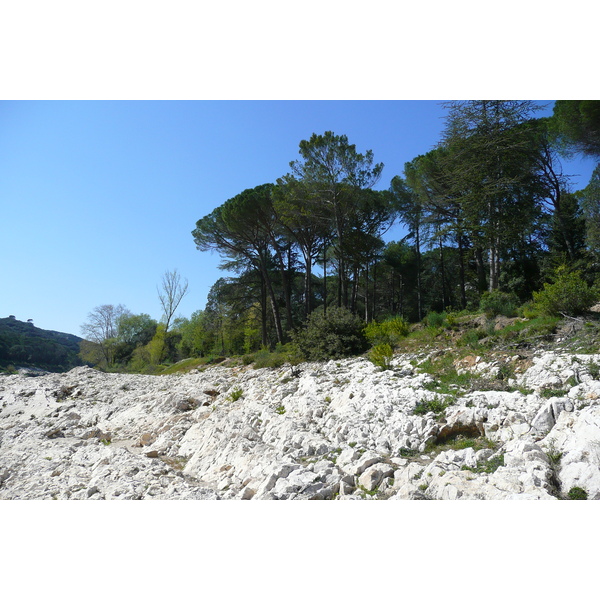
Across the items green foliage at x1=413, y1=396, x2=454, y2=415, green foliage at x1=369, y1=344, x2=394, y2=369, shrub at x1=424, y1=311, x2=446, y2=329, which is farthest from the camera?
shrub at x1=424, y1=311, x2=446, y2=329

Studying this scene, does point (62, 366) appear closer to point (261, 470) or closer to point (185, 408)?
point (185, 408)

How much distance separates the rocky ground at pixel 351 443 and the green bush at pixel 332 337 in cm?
78

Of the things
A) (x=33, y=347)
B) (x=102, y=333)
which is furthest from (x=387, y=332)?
(x=102, y=333)

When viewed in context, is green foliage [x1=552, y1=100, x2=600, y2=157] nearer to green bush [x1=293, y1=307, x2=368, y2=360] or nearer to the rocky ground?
green bush [x1=293, y1=307, x2=368, y2=360]

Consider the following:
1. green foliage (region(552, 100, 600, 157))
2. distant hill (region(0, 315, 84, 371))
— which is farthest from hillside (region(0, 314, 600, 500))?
green foliage (region(552, 100, 600, 157))

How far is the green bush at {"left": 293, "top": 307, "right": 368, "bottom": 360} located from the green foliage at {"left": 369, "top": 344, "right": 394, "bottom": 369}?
1266 millimetres

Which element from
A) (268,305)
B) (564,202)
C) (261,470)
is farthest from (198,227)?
(261,470)

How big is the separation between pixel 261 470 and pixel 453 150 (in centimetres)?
1388

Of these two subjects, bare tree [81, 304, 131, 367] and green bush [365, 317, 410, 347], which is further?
bare tree [81, 304, 131, 367]

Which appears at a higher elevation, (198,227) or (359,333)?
(198,227)

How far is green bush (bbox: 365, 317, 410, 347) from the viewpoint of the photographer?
1023 centimetres

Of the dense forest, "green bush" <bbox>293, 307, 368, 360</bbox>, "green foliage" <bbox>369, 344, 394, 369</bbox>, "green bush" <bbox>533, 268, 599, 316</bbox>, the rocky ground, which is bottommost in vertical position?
the rocky ground
